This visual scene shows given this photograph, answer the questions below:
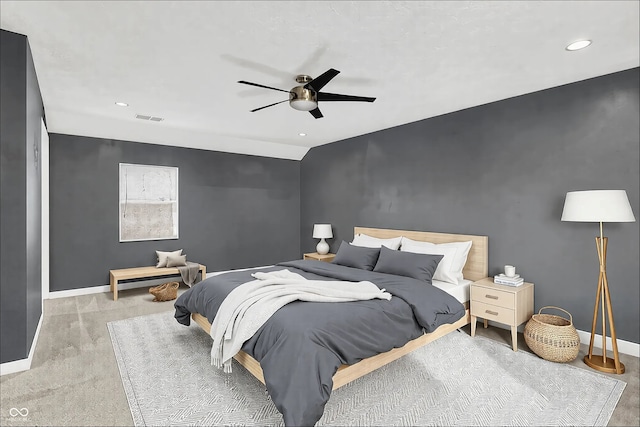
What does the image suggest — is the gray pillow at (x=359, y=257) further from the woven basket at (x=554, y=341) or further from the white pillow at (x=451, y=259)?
the woven basket at (x=554, y=341)

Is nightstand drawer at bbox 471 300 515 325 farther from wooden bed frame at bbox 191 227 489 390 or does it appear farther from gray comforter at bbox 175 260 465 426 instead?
gray comforter at bbox 175 260 465 426

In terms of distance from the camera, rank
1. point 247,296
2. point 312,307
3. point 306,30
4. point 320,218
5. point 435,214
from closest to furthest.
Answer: point 306,30, point 312,307, point 247,296, point 435,214, point 320,218

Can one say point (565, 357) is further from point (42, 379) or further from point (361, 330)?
point (42, 379)

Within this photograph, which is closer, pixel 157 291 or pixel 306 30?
pixel 306 30

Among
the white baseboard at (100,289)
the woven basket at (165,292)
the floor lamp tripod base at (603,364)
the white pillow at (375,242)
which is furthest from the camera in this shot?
the white baseboard at (100,289)

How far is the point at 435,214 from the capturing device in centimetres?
462

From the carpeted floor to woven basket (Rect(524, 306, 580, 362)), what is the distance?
0.15m

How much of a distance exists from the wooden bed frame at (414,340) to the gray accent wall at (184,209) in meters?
2.05

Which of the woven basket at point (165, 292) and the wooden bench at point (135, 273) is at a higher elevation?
the wooden bench at point (135, 273)

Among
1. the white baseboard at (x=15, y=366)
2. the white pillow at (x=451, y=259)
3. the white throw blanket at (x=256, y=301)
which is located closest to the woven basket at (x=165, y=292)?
the white baseboard at (x=15, y=366)

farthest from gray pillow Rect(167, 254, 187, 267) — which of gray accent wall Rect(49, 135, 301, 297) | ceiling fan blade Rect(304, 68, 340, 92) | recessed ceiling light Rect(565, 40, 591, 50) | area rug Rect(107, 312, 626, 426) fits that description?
recessed ceiling light Rect(565, 40, 591, 50)

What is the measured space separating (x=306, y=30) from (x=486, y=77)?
1881 millimetres

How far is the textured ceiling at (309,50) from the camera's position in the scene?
2.19 meters

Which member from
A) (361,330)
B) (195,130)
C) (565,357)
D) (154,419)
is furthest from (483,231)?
(195,130)
